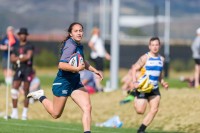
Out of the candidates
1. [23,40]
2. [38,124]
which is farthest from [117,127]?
[23,40]

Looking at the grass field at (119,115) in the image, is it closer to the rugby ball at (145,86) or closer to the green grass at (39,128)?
the green grass at (39,128)

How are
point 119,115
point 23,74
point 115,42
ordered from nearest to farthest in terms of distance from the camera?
point 23,74 → point 119,115 → point 115,42

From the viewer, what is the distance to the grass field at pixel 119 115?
757 inches

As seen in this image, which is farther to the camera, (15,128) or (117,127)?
(117,127)

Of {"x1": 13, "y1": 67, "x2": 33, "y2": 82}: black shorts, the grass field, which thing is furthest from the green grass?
{"x1": 13, "y1": 67, "x2": 33, "y2": 82}: black shorts

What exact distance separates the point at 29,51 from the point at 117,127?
326 centimetres

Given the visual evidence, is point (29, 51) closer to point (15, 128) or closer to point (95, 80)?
point (15, 128)

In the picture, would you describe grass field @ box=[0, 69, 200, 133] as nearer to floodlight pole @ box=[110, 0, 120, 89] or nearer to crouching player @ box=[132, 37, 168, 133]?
crouching player @ box=[132, 37, 168, 133]

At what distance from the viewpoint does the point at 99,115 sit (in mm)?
24297

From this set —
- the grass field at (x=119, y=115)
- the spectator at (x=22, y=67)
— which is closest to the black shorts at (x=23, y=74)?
the spectator at (x=22, y=67)

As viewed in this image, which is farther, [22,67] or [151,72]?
[22,67]

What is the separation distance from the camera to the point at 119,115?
23.8 metres

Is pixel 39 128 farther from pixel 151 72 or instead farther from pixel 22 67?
pixel 22 67

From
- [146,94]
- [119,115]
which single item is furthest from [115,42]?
[146,94]
